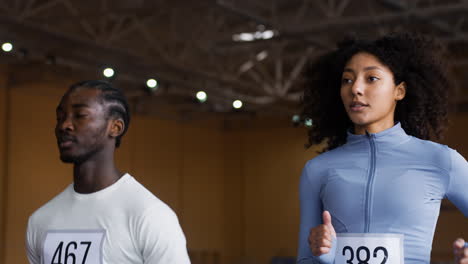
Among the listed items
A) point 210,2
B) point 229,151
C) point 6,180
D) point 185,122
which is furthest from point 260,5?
point 229,151

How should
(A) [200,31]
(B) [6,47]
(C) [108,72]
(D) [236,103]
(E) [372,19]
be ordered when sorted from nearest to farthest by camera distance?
1. (B) [6,47]
2. (C) [108,72]
3. (E) [372,19]
4. (D) [236,103]
5. (A) [200,31]

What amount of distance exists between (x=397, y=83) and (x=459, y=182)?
399 mm

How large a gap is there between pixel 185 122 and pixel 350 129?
15.1 m

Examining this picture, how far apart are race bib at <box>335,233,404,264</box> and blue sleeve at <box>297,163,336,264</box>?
0.46 feet

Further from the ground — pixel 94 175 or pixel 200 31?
pixel 200 31

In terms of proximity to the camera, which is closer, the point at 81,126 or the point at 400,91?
the point at 81,126

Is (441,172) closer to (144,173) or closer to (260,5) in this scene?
(260,5)

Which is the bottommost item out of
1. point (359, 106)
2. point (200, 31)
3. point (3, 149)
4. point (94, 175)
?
point (94, 175)

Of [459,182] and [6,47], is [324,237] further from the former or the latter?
[6,47]

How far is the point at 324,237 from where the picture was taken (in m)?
2.18

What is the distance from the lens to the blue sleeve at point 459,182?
2.36 m

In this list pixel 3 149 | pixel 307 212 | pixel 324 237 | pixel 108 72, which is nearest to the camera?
pixel 324 237

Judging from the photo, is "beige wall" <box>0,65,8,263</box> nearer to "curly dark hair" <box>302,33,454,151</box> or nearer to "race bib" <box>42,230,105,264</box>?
"curly dark hair" <box>302,33,454,151</box>

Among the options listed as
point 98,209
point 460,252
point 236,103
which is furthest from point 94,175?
point 236,103
